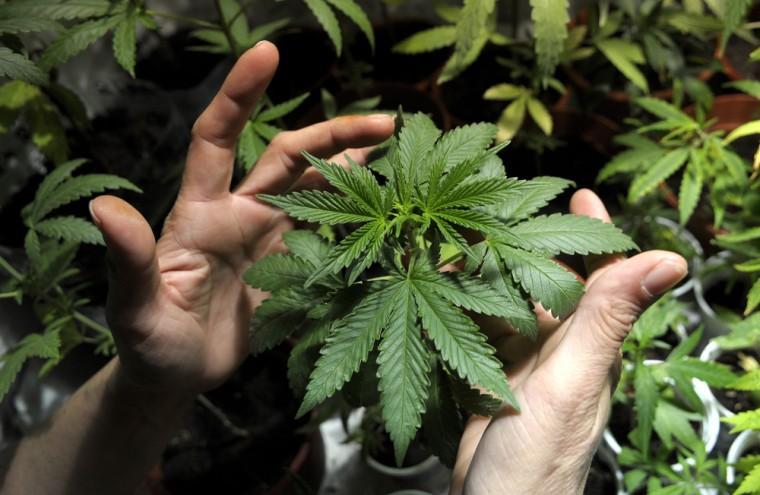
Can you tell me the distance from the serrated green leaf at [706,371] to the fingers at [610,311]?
0.44m

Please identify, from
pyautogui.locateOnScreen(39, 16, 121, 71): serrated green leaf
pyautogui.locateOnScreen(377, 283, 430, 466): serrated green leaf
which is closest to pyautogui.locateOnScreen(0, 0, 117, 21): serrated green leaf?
pyautogui.locateOnScreen(39, 16, 121, 71): serrated green leaf

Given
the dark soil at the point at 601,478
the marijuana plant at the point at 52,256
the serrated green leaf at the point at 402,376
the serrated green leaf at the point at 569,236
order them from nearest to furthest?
1. the serrated green leaf at the point at 402,376
2. the serrated green leaf at the point at 569,236
3. the marijuana plant at the point at 52,256
4. the dark soil at the point at 601,478

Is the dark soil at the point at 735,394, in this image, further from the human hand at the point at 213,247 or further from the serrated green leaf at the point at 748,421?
the human hand at the point at 213,247

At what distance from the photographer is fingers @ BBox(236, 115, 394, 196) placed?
3.59 ft

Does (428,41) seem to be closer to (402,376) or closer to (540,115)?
(540,115)

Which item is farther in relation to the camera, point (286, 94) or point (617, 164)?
point (286, 94)

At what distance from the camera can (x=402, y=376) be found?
0.81m

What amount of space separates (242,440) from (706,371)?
3.53ft

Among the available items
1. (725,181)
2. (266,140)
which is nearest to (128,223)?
(266,140)

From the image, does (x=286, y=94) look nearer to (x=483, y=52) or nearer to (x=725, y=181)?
(x=483, y=52)

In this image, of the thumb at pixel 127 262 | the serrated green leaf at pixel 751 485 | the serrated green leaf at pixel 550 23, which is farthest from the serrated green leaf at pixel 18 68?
the serrated green leaf at pixel 751 485

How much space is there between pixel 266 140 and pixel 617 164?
825 millimetres

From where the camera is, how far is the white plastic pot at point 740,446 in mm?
1315

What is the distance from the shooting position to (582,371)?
2.90 feet
